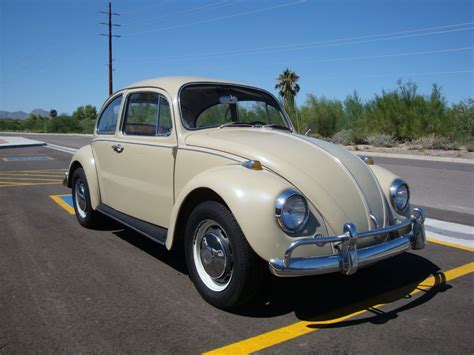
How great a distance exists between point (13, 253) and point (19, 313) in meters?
1.67

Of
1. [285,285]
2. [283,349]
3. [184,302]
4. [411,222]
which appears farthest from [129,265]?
[411,222]

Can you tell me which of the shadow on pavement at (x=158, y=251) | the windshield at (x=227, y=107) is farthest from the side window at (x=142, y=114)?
the shadow on pavement at (x=158, y=251)

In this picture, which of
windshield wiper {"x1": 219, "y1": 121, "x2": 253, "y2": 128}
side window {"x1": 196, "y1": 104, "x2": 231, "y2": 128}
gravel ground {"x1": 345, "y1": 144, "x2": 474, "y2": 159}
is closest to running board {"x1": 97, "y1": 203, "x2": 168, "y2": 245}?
side window {"x1": 196, "y1": 104, "x2": 231, "y2": 128}

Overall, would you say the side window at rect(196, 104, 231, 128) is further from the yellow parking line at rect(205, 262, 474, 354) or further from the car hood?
the yellow parking line at rect(205, 262, 474, 354)

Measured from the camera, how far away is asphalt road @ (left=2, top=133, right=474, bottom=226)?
23.3 feet

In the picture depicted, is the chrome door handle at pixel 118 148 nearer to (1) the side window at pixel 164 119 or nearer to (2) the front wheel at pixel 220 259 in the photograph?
(1) the side window at pixel 164 119

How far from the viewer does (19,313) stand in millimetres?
3277

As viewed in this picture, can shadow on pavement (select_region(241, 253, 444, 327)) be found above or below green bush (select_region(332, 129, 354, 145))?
below

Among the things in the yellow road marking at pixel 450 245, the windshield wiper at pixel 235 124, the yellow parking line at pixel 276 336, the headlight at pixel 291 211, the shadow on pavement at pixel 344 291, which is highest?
the windshield wiper at pixel 235 124

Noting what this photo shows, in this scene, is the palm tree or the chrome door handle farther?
the palm tree

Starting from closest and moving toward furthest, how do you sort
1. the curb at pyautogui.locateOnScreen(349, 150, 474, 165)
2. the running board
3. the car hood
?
the car hood
the running board
the curb at pyautogui.locateOnScreen(349, 150, 474, 165)

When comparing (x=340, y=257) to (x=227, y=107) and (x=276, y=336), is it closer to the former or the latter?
(x=276, y=336)

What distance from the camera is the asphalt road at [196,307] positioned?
2.88 meters

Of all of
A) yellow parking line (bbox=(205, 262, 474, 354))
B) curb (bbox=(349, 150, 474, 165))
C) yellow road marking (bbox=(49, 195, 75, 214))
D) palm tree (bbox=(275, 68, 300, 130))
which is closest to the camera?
yellow parking line (bbox=(205, 262, 474, 354))
